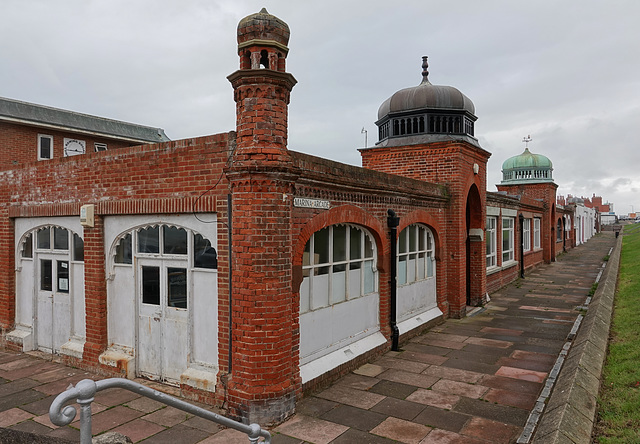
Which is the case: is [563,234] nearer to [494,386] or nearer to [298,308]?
[494,386]

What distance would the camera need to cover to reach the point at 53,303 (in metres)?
8.87

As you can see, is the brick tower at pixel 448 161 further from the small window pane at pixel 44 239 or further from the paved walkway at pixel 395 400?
the small window pane at pixel 44 239

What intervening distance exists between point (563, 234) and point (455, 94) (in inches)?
1080

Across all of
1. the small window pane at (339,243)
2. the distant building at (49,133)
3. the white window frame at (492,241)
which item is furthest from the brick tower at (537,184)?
the distant building at (49,133)

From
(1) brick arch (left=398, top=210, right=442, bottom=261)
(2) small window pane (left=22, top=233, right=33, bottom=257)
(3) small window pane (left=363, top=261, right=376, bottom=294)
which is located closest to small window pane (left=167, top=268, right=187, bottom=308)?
(3) small window pane (left=363, top=261, right=376, bottom=294)

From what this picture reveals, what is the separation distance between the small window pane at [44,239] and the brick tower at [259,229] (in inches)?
205

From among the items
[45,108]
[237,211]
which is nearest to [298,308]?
[237,211]

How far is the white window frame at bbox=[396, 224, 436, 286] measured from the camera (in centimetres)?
1020

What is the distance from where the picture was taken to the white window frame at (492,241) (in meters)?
16.7

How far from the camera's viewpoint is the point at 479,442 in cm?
537

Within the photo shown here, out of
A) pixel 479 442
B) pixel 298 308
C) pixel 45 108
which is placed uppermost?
pixel 45 108

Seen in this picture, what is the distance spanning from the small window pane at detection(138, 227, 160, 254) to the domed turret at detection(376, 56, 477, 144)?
8.24 m

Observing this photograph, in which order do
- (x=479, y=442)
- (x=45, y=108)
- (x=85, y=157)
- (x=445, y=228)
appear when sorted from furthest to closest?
(x=45, y=108) < (x=445, y=228) < (x=85, y=157) < (x=479, y=442)

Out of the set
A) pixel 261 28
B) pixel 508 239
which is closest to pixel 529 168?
pixel 508 239
